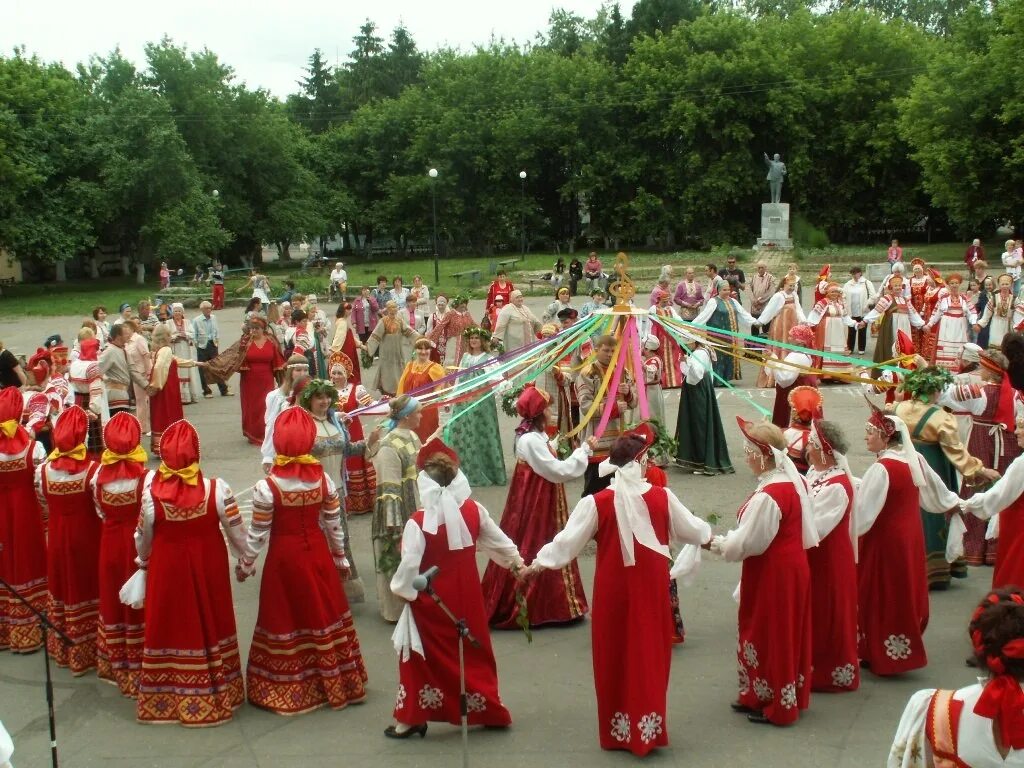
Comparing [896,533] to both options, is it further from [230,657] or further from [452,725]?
[230,657]

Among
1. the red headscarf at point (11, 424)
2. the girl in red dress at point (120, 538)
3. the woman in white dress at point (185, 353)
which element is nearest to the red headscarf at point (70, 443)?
the girl in red dress at point (120, 538)

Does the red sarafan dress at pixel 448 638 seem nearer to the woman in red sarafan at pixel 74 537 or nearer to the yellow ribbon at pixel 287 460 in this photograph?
the yellow ribbon at pixel 287 460

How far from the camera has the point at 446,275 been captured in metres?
41.6

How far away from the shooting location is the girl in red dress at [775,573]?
545cm

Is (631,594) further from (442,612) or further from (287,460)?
(287,460)

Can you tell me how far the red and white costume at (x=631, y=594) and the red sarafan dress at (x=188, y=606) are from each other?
5.90ft

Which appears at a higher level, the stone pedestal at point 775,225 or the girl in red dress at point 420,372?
the stone pedestal at point 775,225

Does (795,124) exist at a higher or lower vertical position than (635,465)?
higher

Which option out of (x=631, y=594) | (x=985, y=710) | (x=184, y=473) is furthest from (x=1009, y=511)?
(x=184, y=473)

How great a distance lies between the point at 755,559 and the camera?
558 centimetres

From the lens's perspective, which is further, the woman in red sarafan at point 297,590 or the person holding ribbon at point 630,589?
the woman in red sarafan at point 297,590

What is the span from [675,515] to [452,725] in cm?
166

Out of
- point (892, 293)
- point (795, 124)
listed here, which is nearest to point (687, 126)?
point (795, 124)

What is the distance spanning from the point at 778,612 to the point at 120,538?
12.0 feet
